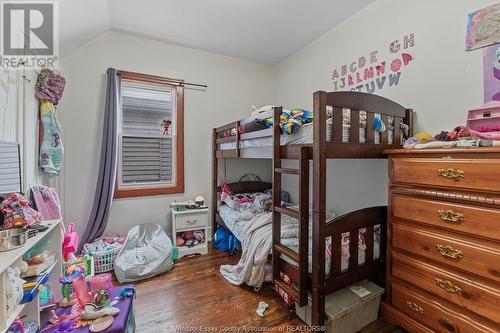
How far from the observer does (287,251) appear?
1.67 metres

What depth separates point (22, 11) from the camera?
5.18 ft

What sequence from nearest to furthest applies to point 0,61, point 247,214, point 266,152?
point 0,61 < point 266,152 < point 247,214

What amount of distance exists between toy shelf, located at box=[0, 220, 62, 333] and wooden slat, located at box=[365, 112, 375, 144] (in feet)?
6.67

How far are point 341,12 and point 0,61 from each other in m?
2.87

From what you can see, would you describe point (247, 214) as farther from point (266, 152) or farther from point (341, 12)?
point (341, 12)

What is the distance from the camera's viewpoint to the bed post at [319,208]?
4.62 ft

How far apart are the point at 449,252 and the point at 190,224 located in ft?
8.00

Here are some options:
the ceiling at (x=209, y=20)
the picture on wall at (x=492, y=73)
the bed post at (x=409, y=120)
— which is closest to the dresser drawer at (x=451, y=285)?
the bed post at (x=409, y=120)

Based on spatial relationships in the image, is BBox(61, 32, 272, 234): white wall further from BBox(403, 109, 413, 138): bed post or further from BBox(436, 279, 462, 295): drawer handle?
BBox(436, 279, 462, 295): drawer handle

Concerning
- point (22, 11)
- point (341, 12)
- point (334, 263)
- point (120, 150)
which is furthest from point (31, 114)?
point (341, 12)

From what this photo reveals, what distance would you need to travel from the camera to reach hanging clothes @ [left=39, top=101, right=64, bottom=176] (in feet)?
6.64

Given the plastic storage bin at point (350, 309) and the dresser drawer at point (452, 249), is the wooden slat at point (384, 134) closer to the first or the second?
the dresser drawer at point (452, 249)

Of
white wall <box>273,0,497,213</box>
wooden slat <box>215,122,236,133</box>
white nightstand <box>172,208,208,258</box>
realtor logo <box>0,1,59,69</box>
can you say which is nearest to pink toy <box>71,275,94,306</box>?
white nightstand <box>172,208,208,258</box>

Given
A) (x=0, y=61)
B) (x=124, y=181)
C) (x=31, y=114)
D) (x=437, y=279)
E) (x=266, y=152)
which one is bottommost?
(x=437, y=279)
